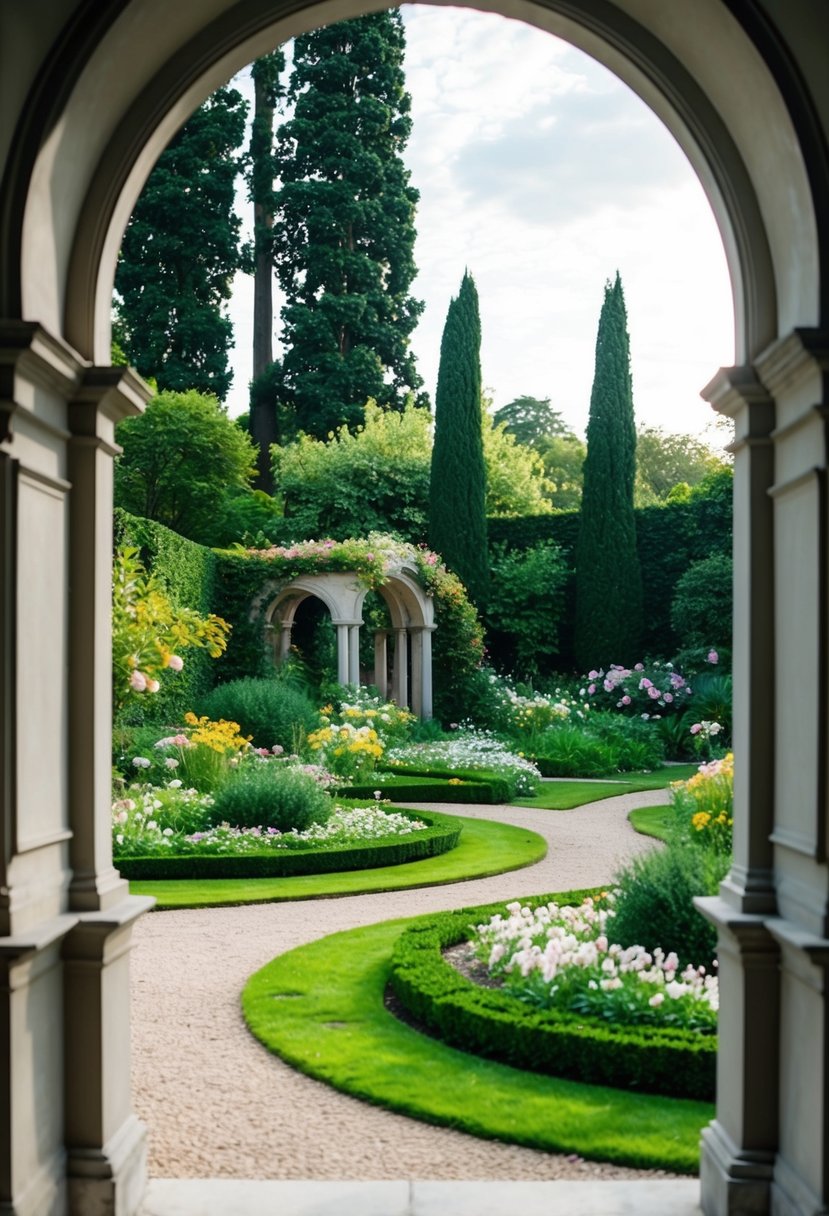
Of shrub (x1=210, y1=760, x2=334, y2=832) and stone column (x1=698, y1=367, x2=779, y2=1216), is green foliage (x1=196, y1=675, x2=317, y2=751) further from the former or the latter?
stone column (x1=698, y1=367, x2=779, y2=1216)

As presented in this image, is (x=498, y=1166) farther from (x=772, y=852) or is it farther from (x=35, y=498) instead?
(x=35, y=498)

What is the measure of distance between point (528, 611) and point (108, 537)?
19665mm

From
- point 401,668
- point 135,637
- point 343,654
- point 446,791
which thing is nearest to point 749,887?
point 135,637

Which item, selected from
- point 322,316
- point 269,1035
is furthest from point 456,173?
point 269,1035

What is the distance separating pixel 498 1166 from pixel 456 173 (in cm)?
2421

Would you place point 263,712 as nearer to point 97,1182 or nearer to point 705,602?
point 705,602

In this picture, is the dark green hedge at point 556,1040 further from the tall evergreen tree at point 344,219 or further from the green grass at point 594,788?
the tall evergreen tree at point 344,219

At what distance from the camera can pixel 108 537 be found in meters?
3.99

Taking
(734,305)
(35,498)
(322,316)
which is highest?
(322,316)

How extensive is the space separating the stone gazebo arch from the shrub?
772 centimetres

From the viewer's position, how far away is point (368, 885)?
9023 mm

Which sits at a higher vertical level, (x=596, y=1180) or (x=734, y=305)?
(x=734, y=305)

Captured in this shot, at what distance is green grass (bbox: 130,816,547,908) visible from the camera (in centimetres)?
855

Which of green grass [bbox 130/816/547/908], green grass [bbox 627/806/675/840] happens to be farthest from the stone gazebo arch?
green grass [bbox 130/816/547/908]
